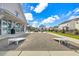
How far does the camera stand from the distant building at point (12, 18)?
1309 centimetres

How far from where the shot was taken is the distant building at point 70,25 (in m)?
10.6

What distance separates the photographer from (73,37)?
440 inches

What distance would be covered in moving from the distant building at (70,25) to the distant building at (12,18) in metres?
2.91

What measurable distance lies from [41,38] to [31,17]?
1499 millimetres

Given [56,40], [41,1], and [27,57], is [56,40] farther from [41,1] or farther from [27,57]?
[27,57]

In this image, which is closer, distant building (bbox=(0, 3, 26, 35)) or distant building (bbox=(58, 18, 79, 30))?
distant building (bbox=(58, 18, 79, 30))

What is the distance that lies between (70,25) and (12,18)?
6.30m

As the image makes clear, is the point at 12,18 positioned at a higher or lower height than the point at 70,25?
higher

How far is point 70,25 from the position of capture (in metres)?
10.7

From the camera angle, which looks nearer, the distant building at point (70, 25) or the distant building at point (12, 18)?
the distant building at point (70, 25)

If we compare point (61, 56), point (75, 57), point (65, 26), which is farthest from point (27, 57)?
point (65, 26)

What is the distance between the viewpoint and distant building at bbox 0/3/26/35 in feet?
42.9

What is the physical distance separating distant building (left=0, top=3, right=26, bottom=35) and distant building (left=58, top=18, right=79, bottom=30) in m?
2.91

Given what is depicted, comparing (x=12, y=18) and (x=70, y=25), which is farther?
(x=12, y=18)
